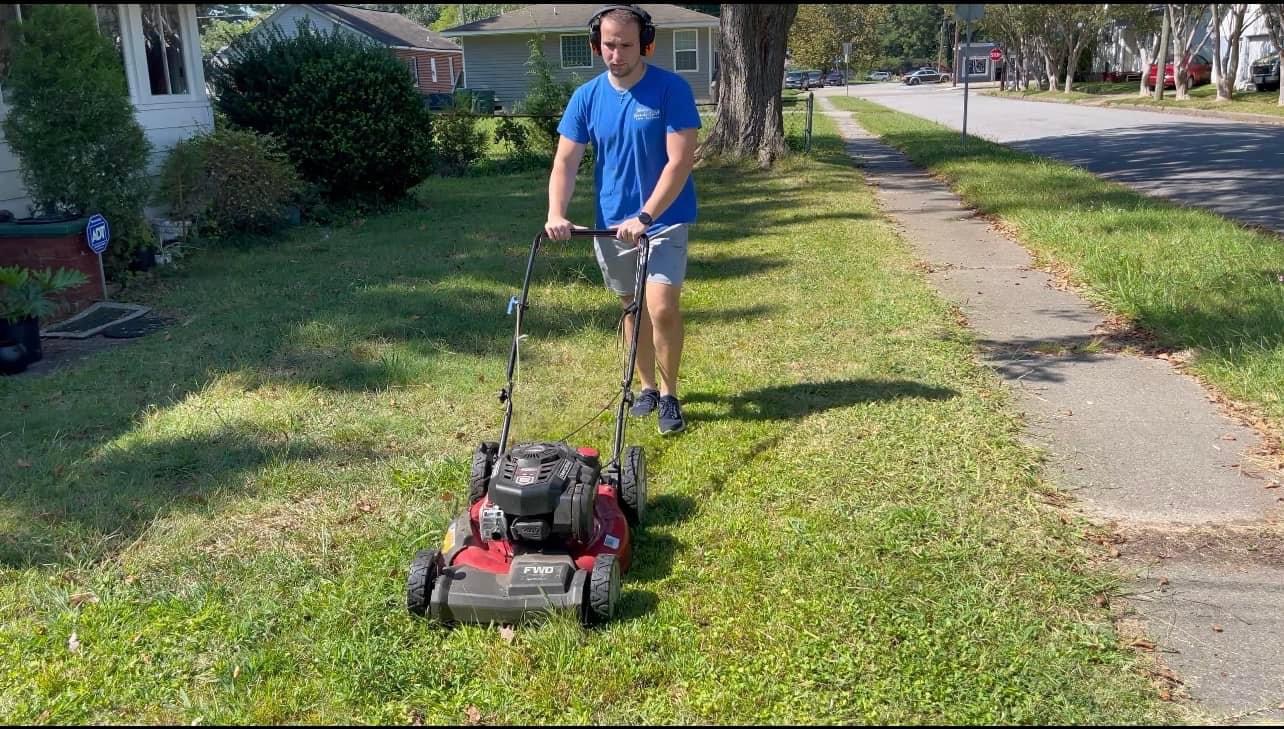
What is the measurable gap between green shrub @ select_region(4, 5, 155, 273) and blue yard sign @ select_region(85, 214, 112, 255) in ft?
2.15

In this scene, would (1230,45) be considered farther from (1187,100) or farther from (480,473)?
(480,473)

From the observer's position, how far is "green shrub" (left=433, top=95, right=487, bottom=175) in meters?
17.7

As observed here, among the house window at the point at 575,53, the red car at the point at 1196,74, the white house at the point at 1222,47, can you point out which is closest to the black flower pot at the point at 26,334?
the house window at the point at 575,53

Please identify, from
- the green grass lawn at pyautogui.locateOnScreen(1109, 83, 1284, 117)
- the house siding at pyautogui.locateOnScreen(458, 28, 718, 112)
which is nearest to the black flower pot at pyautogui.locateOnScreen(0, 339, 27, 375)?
the green grass lawn at pyautogui.locateOnScreen(1109, 83, 1284, 117)

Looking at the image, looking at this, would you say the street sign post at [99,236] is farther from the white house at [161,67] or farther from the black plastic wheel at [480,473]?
the black plastic wheel at [480,473]

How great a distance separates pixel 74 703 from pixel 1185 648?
130 inches

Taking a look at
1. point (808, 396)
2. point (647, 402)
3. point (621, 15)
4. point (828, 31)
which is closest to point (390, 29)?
point (828, 31)

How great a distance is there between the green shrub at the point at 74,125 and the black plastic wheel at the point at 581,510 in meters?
6.87

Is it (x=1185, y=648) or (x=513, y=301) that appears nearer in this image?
(x=1185, y=648)

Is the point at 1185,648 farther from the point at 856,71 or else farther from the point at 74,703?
the point at 856,71

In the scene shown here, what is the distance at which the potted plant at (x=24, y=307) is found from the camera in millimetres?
6301

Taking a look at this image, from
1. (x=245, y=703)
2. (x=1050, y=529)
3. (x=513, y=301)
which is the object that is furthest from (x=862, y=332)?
(x=245, y=703)

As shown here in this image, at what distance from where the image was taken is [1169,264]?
26.1ft

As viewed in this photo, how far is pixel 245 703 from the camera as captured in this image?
2963 millimetres
